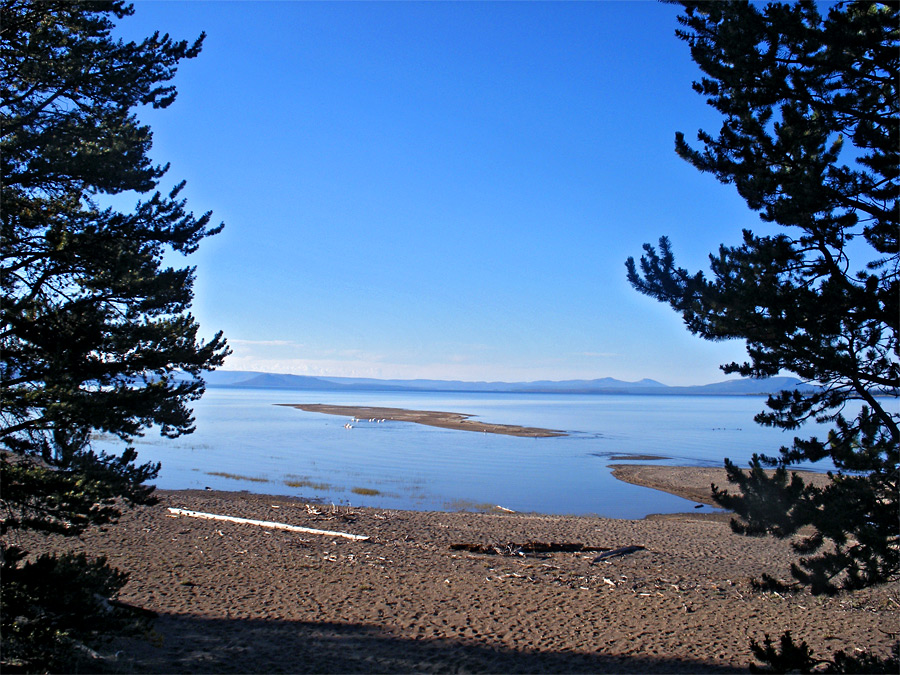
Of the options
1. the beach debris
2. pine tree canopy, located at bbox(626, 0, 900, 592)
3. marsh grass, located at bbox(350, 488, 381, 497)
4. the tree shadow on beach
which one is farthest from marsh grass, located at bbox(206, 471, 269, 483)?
pine tree canopy, located at bbox(626, 0, 900, 592)

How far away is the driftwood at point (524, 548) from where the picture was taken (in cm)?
1335

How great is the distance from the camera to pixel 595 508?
21531 millimetres

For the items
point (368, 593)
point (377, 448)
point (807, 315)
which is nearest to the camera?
point (807, 315)

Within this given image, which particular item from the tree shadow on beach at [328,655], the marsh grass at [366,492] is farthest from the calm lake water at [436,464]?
the tree shadow on beach at [328,655]

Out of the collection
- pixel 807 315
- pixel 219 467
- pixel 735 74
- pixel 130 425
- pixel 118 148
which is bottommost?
pixel 219 467

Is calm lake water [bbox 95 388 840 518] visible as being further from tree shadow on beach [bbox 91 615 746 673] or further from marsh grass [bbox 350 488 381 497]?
tree shadow on beach [bbox 91 615 746 673]

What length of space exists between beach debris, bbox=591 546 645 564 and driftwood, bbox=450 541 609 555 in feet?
1.62

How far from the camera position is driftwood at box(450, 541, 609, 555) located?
1335cm

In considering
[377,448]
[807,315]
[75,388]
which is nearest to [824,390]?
[807,315]

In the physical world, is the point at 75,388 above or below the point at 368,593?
above

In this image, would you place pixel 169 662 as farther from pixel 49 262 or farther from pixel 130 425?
pixel 49 262

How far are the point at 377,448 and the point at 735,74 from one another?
35.7 meters

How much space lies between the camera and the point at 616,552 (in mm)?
13523

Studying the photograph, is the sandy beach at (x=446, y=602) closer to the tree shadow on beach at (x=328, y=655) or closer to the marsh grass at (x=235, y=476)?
the tree shadow on beach at (x=328, y=655)
